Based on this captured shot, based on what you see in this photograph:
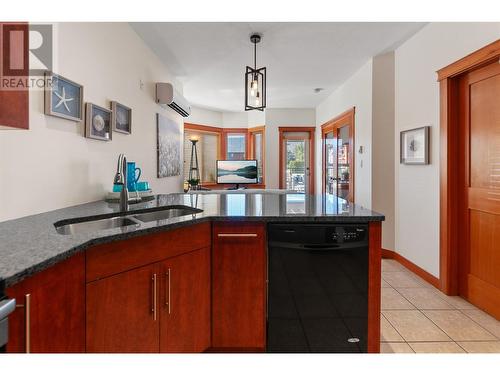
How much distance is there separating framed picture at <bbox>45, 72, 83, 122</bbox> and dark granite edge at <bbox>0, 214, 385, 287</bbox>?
1.02m

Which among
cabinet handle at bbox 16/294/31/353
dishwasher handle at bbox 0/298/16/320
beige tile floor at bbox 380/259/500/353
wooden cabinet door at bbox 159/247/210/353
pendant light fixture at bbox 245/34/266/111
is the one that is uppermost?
pendant light fixture at bbox 245/34/266/111

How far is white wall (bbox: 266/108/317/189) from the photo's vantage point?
281 inches

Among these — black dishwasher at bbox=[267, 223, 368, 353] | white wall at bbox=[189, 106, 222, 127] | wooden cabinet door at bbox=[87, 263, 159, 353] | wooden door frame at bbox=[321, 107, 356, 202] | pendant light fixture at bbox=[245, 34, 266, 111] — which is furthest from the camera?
white wall at bbox=[189, 106, 222, 127]

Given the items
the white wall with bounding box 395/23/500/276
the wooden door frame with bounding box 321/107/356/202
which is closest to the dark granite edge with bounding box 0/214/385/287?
the white wall with bounding box 395/23/500/276

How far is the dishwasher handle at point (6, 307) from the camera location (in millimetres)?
770

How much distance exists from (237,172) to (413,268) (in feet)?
14.3

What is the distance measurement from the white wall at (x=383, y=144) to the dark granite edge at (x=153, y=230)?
248 centimetres

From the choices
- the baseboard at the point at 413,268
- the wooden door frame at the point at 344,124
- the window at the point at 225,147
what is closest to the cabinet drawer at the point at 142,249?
the baseboard at the point at 413,268

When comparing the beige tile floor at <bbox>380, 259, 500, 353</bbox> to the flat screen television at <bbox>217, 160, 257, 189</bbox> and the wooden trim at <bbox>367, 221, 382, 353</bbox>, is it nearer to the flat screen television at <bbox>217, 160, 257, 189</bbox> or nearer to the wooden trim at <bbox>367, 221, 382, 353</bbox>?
the wooden trim at <bbox>367, 221, 382, 353</bbox>

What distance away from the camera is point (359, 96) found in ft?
14.8

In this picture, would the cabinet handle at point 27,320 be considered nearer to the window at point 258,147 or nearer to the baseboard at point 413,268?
the baseboard at point 413,268

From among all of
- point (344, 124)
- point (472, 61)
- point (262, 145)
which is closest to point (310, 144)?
point (262, 145)

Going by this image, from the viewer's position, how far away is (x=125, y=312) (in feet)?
4.49

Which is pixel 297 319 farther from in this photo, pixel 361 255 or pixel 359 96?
pixel 359 96
